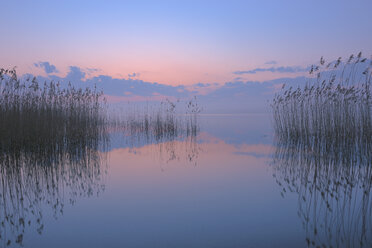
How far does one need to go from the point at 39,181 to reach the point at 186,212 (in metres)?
2.54

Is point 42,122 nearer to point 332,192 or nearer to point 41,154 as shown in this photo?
point 41,154

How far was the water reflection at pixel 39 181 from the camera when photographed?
98.0 inches

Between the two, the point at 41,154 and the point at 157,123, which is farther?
the point at 157,123

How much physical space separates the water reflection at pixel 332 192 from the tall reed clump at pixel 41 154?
2.82 meters

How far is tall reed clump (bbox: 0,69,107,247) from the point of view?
2809mm

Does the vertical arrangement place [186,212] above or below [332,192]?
below

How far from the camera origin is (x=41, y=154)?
5.60m

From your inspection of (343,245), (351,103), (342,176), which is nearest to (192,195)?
(343,245)

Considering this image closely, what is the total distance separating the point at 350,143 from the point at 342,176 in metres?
2.80

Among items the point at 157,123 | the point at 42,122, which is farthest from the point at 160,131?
the point at 42,122

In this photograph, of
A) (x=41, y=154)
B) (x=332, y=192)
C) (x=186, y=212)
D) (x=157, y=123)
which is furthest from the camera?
(x=157, y=123)

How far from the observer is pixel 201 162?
18.6 feet

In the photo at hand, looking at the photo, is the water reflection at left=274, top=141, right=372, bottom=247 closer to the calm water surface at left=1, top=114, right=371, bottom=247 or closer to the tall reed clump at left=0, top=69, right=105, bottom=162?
the calm water surface at left=1, top=114, right=371, bottom=247

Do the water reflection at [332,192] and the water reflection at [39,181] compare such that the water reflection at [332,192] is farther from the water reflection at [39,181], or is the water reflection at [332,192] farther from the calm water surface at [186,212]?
the water reflection at [39,181]
